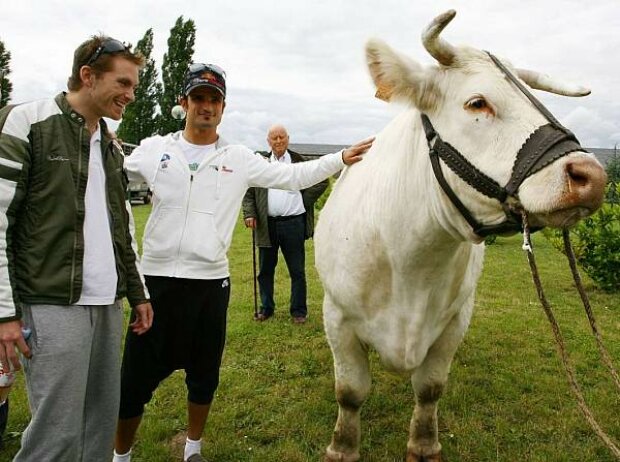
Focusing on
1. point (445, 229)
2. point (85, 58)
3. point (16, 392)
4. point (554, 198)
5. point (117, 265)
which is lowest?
point (16, 392)

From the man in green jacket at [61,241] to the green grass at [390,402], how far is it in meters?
1.61

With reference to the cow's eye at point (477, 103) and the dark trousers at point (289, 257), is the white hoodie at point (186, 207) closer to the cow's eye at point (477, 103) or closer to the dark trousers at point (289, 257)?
the cow's eye at point (477, 103)

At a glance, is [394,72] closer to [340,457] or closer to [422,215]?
[422,215]

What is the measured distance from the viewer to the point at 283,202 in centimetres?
626

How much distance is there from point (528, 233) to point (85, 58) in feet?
6.24

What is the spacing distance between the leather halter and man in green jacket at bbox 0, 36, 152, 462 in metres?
1.38

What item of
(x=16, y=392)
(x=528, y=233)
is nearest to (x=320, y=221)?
(x=528, y=233)

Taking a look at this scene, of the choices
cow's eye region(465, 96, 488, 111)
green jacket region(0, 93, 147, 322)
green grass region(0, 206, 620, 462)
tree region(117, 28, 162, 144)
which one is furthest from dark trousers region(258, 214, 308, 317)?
tree region(117, 28, 162, 144)

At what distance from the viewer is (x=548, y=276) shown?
9750 mm

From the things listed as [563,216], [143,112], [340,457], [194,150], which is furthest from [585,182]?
[143,112]

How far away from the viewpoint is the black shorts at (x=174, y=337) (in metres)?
2.85

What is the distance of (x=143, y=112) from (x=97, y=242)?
34428 mm

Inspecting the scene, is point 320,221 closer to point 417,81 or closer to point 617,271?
point 417,81

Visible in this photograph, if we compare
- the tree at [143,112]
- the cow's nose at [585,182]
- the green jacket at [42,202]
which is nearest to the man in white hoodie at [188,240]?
the green jacket at [42,202]
